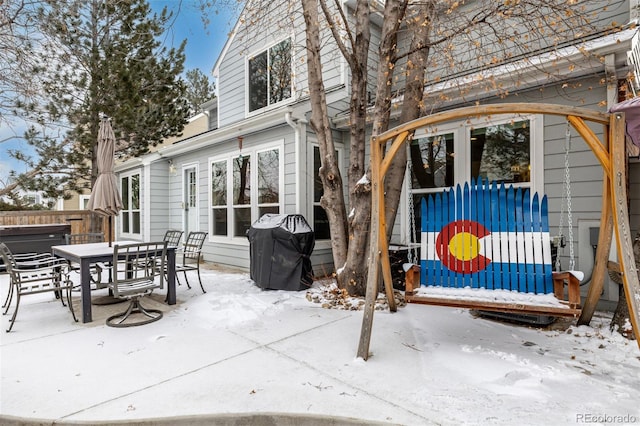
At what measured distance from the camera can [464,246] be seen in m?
3.35

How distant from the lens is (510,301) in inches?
111

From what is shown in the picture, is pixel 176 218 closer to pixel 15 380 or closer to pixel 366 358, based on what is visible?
pixel 15 380

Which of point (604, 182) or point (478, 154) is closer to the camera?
point (604, 182)

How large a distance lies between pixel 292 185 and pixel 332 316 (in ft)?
9.82

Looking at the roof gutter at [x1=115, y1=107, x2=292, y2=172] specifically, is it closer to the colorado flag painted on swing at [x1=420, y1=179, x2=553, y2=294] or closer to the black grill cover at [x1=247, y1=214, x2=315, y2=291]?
the black grill cover at [x1=247, y1=214, x2=315, y2=291]

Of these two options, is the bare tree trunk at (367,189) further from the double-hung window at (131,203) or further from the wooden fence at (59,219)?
the double-hung window at (131,203)

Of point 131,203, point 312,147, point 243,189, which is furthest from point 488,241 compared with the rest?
point 131,203

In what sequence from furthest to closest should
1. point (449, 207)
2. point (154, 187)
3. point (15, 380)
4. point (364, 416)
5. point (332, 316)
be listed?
point (154, 187) < point (332, 316) < point (449, 207) < point (15, 380) < point (364, 416)

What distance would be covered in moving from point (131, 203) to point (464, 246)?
36.0ft

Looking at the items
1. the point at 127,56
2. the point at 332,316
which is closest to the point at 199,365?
the point at 332,316

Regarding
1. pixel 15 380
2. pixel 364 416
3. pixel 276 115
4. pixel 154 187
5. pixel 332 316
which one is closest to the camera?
pixel 364 416

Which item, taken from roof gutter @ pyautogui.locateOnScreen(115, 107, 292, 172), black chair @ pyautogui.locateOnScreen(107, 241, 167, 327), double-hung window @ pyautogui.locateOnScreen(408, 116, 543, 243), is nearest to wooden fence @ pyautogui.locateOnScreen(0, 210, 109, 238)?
roof gutter @ pyautogui.locateOnScreen(115, 107, 292, 172)

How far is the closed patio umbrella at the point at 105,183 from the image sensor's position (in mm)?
4703

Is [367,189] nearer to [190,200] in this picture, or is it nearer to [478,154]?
[478,154]
